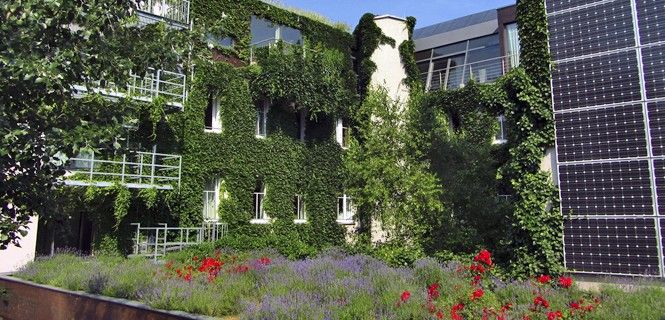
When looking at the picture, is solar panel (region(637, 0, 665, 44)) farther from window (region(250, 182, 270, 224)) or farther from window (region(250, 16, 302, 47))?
window (region(250, 16, 302, 47))

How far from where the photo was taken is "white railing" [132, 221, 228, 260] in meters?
18.0

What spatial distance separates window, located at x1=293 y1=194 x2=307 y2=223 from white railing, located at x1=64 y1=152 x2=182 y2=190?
6.18 meters

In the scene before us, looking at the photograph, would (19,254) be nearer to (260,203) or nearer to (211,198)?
(211,198)

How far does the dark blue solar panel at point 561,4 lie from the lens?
37.0ft

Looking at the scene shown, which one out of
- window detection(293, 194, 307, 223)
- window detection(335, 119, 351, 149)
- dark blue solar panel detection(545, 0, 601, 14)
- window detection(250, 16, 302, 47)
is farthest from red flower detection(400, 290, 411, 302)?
window detection(335, 119, 351, 149)

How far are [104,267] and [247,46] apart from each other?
13153mm

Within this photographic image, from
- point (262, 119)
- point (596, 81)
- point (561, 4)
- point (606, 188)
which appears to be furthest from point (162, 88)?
point (606, 188)

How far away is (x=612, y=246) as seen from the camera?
10.2 meters

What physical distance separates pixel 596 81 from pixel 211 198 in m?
14.6

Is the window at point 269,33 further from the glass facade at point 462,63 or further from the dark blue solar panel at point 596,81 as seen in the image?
the dark blue solar panel at point 596,81

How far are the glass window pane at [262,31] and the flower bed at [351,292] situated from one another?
570 inches

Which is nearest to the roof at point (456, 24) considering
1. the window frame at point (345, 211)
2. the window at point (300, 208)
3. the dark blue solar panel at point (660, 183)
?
the window frame at point (345, 211)

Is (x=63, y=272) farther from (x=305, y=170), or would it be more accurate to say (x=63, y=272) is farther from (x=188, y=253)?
(x=305, y=170)

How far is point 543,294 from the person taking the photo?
7.49 metres
